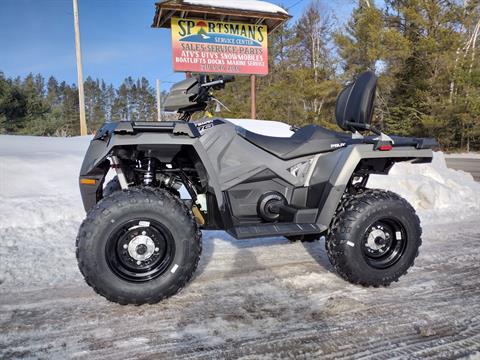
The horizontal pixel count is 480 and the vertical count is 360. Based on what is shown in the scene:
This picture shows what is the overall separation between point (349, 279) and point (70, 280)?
230cm

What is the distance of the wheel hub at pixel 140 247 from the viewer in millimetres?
2578

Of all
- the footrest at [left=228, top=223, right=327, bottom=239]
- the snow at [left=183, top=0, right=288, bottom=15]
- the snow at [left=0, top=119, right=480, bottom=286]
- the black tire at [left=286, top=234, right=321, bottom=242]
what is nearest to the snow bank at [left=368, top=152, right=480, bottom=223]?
the snow at [left=0, top=119, right=480, bottom=286]

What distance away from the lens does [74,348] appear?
2100 millimetres

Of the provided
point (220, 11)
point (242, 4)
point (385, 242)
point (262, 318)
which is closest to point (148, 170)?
point (262, 318)

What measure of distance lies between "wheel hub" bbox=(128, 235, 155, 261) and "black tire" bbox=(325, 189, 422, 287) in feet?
4.65

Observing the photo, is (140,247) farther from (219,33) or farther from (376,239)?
(219,33)

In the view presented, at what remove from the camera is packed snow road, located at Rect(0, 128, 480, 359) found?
2.11 m

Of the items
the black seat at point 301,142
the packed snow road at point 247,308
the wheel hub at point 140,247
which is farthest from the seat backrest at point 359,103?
the wheel hub at point 140,247

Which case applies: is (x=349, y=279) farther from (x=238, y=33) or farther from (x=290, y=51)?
(x=290, y=51)

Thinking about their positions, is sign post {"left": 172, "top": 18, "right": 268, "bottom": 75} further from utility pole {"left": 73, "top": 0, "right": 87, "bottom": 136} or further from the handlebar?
the handlebar

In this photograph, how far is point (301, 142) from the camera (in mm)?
3189

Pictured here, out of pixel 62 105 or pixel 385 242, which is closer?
pixel 385 242

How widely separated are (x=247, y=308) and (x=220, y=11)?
551 inches

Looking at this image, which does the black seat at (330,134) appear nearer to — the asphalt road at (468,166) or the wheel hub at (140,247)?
the wheel hub at (140,247)
